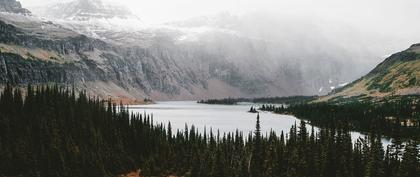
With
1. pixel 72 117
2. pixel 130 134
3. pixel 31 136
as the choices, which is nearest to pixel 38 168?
pixel 31 136

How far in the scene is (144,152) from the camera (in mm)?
173875

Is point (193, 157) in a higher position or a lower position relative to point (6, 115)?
lower

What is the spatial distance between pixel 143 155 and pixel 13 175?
167 feet

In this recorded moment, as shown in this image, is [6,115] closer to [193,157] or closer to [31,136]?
[31,136]

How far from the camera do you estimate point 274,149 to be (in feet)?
466

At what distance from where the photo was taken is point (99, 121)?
185500mm

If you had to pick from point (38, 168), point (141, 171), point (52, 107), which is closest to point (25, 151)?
point (38, 168)

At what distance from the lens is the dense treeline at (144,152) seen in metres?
129

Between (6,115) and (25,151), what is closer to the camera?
(25,151)

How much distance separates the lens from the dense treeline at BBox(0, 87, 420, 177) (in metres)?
129

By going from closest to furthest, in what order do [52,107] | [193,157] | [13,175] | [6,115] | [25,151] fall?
[13,175] < [25,151] < [193,157] < [6,115] < [52,107]

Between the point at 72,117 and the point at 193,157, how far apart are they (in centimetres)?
4991

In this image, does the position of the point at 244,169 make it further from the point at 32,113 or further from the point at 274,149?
the point at 32,113

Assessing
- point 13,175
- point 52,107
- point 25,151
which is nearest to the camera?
point 13,175
